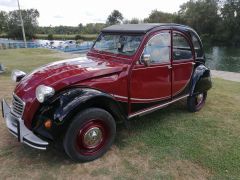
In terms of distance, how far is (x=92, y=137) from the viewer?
3545 mm

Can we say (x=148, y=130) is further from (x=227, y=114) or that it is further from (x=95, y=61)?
(x=227, y=114)

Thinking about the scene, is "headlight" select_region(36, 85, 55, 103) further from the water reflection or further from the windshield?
the water reflection

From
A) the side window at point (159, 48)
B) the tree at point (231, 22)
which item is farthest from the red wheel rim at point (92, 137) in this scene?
the tree at point (231, 22)

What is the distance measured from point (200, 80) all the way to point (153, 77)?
59.9 inches

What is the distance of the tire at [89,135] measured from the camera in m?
3.29

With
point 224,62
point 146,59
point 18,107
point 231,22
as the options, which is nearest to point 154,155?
point 146,59

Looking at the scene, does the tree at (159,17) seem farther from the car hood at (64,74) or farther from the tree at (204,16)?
the car hood at (64,74)

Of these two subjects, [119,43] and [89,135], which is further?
[119,43]

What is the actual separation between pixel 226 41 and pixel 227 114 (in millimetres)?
49362

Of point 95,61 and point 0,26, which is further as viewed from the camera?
point 0,26

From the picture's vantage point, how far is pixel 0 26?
63438mm

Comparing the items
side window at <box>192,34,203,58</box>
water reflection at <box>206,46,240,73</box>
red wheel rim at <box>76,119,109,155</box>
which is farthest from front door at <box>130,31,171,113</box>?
water reflection at <box>206,46,240,73</box>

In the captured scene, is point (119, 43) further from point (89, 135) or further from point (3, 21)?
point (3, 21)

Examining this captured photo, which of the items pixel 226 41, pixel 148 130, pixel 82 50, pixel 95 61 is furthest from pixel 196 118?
pixel 226 41
